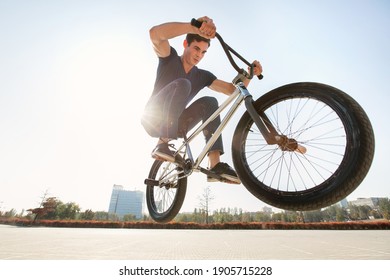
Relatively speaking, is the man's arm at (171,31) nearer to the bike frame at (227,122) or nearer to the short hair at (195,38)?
the short hair at (195,38)

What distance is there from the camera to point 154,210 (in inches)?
182

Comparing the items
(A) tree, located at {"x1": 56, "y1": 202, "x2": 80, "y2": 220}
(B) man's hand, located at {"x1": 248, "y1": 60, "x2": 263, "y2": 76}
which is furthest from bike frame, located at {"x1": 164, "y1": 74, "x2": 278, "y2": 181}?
(A) tree, located at {"x1": 56, "y1": 202, "x2": 80, "y2": 220}

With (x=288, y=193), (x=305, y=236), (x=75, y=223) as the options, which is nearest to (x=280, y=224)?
(x=305, y=236)

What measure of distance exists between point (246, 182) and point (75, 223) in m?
75.7

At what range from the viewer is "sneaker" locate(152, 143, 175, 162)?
3.16 metres

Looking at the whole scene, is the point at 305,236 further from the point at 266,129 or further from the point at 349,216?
the point at 349,216

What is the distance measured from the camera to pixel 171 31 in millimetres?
2707

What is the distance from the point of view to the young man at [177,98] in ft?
9.65

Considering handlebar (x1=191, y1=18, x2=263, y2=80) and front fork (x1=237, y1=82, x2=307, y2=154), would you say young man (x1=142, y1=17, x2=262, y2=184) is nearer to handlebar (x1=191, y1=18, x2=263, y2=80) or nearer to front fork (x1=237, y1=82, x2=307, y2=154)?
handlebar (x1=191, y1=18, x2=263, y2=80)

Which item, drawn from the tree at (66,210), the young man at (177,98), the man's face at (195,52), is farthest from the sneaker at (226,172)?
the tree at (66,210)

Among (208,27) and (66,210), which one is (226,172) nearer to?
(208,27)

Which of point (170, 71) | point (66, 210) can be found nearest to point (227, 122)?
point (170, 71)
